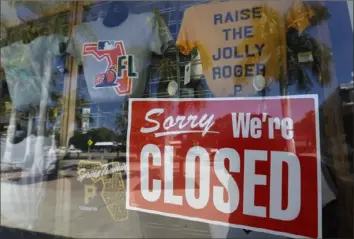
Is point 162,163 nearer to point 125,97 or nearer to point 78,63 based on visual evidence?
point 125,97

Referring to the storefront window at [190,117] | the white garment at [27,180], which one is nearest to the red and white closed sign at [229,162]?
the storefront window at [190,117]

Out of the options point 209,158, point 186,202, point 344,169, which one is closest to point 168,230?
point 186,202

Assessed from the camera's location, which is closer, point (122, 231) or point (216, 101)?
point (216, 101)

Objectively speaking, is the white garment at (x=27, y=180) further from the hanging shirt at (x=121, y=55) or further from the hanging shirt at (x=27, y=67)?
the hanging shirt at (x=121, y=55)

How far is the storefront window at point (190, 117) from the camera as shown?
3.49 ft

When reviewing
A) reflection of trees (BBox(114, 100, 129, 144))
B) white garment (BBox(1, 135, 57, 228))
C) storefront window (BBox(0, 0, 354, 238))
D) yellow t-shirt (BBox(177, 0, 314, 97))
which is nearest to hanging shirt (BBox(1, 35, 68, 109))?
storefront window (BBox(0, 0, 354, 238))

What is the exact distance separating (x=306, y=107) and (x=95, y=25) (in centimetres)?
88

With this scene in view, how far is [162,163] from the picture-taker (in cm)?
120

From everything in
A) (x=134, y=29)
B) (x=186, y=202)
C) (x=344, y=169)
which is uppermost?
(x=134, y=29)

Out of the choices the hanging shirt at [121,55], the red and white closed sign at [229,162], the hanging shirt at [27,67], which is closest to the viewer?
the red and white closed sign at [229,162]

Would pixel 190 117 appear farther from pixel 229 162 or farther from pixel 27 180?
pixel 27 180

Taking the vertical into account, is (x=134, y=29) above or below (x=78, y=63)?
above

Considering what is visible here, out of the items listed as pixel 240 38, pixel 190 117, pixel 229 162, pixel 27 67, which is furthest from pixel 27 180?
pixel 240 38

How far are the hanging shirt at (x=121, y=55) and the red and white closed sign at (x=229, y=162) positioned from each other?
0.08 m
